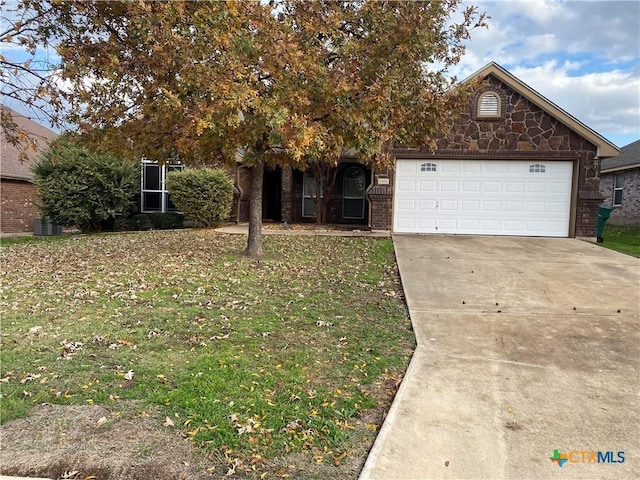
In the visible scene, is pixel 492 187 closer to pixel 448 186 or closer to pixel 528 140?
pixel 448 186

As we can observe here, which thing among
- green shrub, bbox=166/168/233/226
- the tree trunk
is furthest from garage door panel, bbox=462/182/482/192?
green shrub, bbox=166/168/233/226

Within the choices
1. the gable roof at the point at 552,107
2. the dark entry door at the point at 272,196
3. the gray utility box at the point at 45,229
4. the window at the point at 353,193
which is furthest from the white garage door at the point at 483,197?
the gray utility box at the point at 45,229

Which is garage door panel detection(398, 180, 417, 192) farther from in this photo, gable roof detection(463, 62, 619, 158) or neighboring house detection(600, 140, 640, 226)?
neighboring house detection(600, 140, 640, 226)

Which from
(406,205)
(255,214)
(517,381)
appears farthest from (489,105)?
(517,381)

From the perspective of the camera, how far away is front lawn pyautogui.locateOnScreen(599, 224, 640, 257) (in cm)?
1192

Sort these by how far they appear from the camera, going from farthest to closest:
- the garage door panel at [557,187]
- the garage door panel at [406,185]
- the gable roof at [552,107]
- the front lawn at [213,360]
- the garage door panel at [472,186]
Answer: the garage door panel at [406,185] → the garage door panel at [472,186] → the garage door panel at [557,187] → the gable roof at [552,107] → the front lawn at [213,360]

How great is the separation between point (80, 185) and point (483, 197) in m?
13.2

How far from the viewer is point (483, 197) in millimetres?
14148

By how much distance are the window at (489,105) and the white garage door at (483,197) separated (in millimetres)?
1430

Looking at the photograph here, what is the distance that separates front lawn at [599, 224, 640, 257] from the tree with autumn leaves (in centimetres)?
670

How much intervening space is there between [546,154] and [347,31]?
8456mm

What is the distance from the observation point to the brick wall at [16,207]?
1834 cm

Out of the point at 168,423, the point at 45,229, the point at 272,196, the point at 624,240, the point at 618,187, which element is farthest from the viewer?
the point at 618,187

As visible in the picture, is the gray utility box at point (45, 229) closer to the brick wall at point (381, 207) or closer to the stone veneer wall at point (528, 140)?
the brick wall at point (381, 207)
